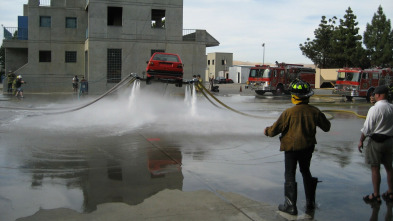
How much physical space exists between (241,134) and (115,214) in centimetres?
696

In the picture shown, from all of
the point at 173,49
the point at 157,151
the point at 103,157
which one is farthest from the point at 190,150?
the point at 173,49

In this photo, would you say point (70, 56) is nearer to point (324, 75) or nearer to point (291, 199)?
point (291, 199)

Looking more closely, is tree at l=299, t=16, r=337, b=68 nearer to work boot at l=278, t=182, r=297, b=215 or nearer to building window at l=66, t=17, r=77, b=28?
building window at l=66, t=17, r=77, b=28

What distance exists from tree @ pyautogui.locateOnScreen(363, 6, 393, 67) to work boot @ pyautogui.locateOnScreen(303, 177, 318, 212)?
60.4 metres

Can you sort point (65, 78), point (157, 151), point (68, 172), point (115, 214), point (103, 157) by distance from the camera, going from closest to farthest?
point (115, 214)
point (68, 172)
point (103, 157)
point (157, 151)
point (65, 78)

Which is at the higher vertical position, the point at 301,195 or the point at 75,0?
the point at 75,0

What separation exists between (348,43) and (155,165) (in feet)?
191

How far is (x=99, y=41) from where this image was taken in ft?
103

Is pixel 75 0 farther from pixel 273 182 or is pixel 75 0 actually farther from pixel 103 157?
pixel 273 182

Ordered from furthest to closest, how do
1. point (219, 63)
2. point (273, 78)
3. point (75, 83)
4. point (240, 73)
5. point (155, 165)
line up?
point (219, 63) < point (240, 73) < point (273, 78) < point (75, 83) < point (155, 165)

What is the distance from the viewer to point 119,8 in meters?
32.8

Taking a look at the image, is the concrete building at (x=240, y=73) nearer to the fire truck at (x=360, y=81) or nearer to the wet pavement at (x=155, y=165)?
the fire truck at (x=360, y=81)

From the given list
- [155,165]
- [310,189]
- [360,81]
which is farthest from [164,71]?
[360,81]

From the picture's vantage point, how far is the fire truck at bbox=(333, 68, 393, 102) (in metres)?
27.3
